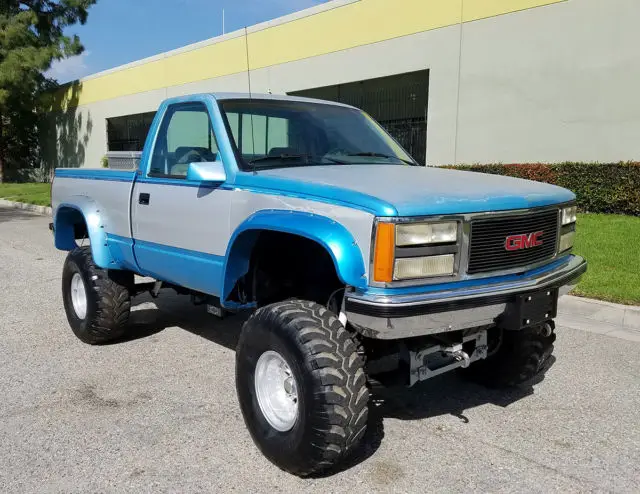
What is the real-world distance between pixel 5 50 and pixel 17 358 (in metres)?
28.1

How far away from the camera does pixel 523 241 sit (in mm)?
3289

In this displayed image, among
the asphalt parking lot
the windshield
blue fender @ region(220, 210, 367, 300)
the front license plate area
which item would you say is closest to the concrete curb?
the asphalt parking lot

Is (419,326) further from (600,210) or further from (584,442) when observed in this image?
(600,210)

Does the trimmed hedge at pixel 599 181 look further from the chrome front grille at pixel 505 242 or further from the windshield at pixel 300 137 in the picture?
the chrome front grille at pixel 505 242

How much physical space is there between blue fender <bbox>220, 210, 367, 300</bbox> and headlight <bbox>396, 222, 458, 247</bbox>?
224mm

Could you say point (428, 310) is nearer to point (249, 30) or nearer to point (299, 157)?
point (299, 157)

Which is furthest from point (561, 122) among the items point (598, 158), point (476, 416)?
point (476, 416)

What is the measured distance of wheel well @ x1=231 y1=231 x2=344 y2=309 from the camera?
3678mm

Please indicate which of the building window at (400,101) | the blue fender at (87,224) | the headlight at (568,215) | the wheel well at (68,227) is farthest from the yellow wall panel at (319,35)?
the blue fender at (87,224)

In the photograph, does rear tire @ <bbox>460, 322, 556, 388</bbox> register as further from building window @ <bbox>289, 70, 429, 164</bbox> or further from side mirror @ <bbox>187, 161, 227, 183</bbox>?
building window @ <bbox>289, 70, 429, 164</bbox>

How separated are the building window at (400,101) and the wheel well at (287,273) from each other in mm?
12585

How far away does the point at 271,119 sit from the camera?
4.27m

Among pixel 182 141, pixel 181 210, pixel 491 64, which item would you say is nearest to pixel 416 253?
pixel 181 210

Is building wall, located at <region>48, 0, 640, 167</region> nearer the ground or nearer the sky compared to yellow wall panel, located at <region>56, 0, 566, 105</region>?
nearer the ground
